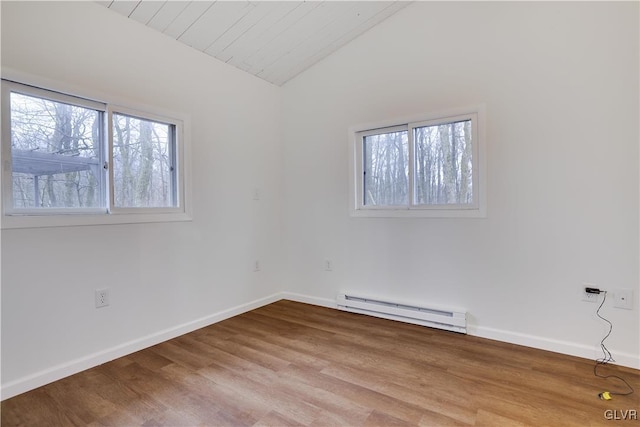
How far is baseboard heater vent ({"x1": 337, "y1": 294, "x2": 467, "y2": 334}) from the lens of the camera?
103 inches

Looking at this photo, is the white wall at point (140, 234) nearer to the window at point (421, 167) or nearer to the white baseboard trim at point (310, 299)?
the white baseboard trim at point (310, 299)

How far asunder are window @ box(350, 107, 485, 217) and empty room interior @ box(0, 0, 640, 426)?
0.02m

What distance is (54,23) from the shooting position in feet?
6.42

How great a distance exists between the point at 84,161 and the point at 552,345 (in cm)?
354

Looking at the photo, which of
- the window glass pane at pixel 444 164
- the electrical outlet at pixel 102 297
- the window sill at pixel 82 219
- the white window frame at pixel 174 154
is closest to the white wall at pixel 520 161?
the window glass pane at pixel 444 164

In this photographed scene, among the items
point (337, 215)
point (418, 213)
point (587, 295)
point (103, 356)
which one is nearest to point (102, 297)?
point (103, 356)

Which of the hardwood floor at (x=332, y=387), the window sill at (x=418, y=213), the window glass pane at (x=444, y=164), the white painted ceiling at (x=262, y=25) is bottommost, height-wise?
the hardwood floor at (x=332, y=387)

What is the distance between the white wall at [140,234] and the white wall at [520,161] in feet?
3.15

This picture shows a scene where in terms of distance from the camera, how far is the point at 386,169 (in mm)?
3092

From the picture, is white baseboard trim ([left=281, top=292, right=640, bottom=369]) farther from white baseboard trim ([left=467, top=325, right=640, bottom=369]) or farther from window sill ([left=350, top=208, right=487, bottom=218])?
window sill ([left=350, top=208, right=487, bottom=218])

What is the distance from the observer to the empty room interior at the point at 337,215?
1812mm

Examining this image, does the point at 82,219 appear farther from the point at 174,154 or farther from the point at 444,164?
the point at 444,164

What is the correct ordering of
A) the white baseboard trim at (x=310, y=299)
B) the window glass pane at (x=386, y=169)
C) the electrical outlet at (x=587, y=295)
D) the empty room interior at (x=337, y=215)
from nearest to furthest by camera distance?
the empty room interior at (x=337, y=215), the electrical outlet at (x=587, y=295), the window glass pane at (x=386, y=169), the white baseboard trim at (x=310, y=299)

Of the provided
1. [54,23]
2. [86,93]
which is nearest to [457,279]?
[86,93]
